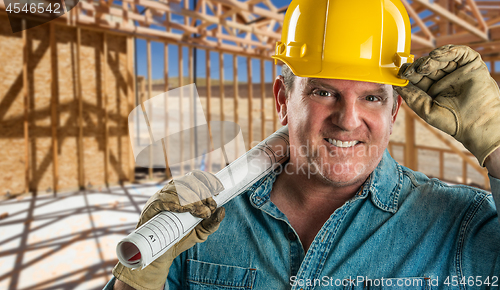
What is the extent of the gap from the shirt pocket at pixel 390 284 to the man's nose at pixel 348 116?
675 millimetres

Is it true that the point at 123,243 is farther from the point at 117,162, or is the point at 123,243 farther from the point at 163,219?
the point at 117,162

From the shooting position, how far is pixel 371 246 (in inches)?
54.5

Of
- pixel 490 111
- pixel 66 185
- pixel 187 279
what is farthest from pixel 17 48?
pixel 490 111

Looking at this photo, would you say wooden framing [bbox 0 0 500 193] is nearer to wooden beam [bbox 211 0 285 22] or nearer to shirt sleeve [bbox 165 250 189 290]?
wooden beam [bbox 211 0 285 22]

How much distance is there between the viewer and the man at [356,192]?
1.24 meters

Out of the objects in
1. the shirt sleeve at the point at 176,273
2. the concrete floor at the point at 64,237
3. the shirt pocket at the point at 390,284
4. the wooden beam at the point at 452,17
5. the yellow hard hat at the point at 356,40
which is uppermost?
the wooden beam at the point at 452,17

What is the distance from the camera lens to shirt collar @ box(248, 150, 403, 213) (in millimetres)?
1492

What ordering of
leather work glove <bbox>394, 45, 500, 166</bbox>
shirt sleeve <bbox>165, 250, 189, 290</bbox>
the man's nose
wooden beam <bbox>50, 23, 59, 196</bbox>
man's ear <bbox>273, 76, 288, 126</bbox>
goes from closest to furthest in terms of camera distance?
1. leather work glove <bbox>394, 45, 500, 166</bbox>
2. the man's nose
3. shirt sleeve <bbox>165, 250, 189, 290</bbox>
4. man's ear <bbox>273, 76, 288, 126</bbox>
5. wooden beam <bbox>50, 23, 59, 196</bbox>

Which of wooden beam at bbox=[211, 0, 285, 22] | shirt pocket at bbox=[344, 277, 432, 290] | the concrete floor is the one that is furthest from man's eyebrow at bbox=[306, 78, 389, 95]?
wooden beam at bbox=[211, 0, 285, 22]

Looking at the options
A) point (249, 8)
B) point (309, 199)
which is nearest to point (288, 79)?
point (309, 199)

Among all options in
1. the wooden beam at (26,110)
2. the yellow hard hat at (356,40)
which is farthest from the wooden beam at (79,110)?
the yellow hard hat at (356,40)

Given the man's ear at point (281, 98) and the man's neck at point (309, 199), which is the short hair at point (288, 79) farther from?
the man's neck at point (309, 199)

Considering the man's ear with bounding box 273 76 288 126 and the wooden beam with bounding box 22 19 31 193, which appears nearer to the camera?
the man's ear with bounding box 273 76 288 126

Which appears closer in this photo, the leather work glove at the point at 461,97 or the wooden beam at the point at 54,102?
the leather work glove at the point at 461,97
